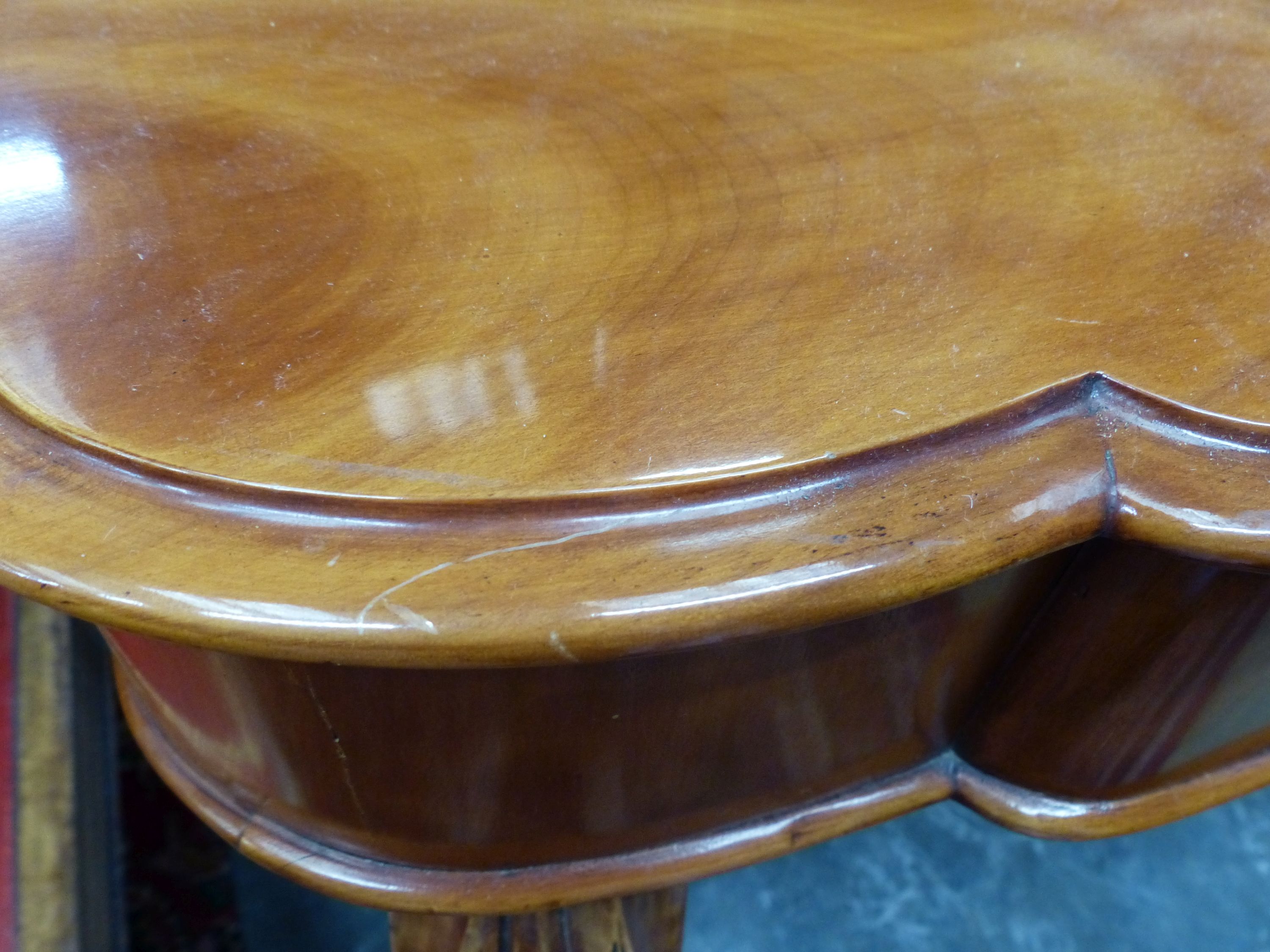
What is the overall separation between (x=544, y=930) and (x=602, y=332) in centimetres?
25

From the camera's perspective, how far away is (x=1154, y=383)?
11.5 inches

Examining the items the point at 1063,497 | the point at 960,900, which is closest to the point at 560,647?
the point at 1063,497

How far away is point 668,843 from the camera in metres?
0.35

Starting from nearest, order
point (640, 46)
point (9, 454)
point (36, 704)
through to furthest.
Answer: point (9, 454) < point (640, 46) < point (36, 704)

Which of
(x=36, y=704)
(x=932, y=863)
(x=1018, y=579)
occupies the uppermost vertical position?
(x=1018, y=579)

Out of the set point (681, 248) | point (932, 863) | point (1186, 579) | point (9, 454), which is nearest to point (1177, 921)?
point (932, 863)

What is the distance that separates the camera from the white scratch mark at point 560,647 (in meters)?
0.23

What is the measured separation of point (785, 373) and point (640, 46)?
251mm

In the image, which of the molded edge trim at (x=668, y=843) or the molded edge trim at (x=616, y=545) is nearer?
the molded edge trim at (x=616, y=545)

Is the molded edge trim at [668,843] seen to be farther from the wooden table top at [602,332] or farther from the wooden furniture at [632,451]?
the wooden table top at [602,332]

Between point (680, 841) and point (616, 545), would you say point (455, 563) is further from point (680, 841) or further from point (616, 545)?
point (680, 841)

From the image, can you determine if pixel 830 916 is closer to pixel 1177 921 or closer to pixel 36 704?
pixel 1177 921

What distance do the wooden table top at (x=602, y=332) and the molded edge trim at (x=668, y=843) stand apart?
0.14 m

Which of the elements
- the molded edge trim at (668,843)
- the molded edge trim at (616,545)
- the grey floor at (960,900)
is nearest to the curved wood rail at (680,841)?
the molded edge trim at (668,843)
